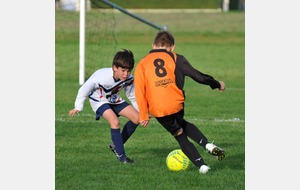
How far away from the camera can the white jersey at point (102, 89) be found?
31.5 feet

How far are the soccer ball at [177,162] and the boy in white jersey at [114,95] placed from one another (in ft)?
2.10

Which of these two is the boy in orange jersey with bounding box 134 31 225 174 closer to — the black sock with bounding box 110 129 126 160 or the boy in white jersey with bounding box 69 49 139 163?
the boy in white jersey with bounding box 69 49 139 163

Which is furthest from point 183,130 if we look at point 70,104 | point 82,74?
point 82,74

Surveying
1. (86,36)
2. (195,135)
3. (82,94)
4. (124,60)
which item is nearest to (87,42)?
(86,36)

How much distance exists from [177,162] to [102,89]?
135cm

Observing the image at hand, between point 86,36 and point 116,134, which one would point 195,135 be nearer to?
point 116,134

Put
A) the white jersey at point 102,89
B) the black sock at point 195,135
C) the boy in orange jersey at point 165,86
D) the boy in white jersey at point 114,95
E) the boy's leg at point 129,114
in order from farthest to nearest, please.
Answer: the boy's leg at point 129,114, the white jersey at point 102,89, the boy in white jersey at point 114,95, the black sock at point 195,135, the boy in orange jersey at point 165,86

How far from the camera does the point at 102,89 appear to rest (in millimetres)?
9797

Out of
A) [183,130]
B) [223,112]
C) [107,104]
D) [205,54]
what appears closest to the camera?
[183,130]

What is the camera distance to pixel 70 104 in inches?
602

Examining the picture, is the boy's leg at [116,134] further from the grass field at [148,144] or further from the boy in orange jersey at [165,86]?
the boy in orange jersey at [165,86]

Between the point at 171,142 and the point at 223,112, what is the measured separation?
3.37 metres

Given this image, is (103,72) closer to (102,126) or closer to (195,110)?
(102,126)

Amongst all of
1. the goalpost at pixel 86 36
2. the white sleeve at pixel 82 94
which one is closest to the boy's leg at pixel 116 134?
the white sleeve at pixel 82 94
